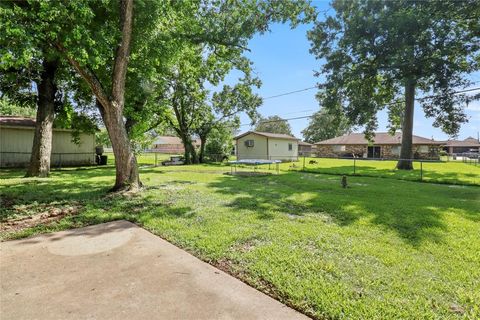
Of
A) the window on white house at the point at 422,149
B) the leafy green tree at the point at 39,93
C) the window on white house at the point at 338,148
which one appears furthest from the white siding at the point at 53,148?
the window on white house at the point at 422,149

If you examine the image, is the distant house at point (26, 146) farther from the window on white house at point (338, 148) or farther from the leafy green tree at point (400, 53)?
the window on white house at point (338, 148)

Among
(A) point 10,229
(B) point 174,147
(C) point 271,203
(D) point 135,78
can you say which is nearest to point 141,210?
(A) point 10,229

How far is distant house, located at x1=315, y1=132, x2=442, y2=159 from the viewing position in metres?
33.6

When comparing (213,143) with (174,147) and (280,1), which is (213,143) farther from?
(174,147)

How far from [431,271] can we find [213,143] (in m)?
23.8

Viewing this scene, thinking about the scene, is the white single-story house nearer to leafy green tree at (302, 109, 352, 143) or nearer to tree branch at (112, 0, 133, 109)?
tree branch at (112, 0, 133, 109)

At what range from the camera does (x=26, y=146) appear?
16875 millimetres

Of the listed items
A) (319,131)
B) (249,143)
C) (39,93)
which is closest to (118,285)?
(39,93)

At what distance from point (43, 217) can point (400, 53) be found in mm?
17981

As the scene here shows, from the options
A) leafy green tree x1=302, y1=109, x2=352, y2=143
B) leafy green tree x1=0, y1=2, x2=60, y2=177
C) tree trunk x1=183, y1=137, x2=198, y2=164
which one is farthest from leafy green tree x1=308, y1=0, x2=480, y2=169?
leafy green tree x1=302, y1=109, x2=352, y2=143

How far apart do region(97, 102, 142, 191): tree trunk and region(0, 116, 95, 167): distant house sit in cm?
1248

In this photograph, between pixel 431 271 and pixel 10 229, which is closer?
pixel 431 271

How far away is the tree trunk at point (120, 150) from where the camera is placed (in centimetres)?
772

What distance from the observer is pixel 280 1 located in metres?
9.41
